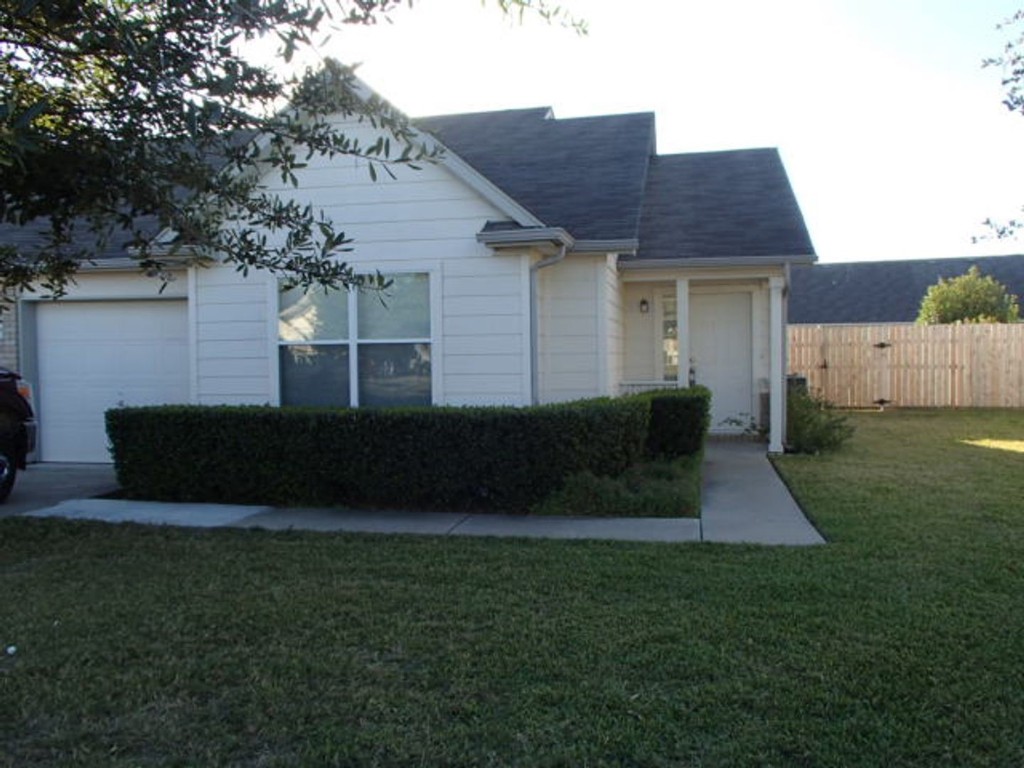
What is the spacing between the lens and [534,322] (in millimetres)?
9789

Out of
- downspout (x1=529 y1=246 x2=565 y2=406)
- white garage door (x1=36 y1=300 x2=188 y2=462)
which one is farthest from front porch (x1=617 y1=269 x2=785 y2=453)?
white garage door (x1=36 y1=300 x2=188 y2=462)

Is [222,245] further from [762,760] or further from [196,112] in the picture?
[762,760]

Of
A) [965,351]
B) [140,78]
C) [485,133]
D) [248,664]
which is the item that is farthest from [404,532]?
[965,351]

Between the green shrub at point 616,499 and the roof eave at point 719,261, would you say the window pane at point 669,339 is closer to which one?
the roof eave at point 719,261

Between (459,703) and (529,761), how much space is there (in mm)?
597

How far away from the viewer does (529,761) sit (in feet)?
11.2

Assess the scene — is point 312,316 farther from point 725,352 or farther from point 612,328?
point 725,352

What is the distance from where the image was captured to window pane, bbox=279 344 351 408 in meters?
9.91

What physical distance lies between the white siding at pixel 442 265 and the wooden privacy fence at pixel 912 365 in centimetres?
1384

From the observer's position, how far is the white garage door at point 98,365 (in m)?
11.9

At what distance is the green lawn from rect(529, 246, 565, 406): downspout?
9.76ft

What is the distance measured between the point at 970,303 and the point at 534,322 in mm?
19936

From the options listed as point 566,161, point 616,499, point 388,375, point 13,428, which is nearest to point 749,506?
point 616,499

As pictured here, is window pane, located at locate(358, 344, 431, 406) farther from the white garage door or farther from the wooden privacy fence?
the wooden privacy fence
